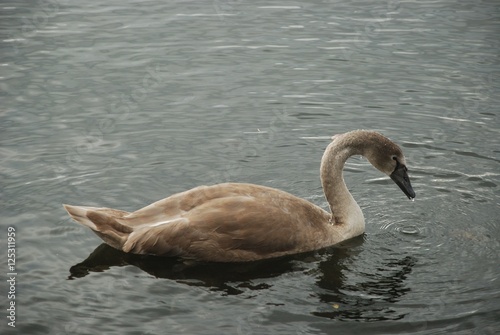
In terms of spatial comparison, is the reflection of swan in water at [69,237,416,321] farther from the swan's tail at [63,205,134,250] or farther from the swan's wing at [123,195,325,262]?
the swan's tail at [63,205,134,250]

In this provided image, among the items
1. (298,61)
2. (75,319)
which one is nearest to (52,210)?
(75,319)

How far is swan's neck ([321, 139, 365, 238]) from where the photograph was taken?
9.52 metres

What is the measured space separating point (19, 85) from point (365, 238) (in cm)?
694

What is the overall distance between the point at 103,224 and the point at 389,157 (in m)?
3.23

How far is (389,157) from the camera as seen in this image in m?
9.71

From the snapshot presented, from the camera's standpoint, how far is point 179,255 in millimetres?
8914

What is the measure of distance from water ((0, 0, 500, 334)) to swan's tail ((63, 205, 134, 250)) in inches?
9.2

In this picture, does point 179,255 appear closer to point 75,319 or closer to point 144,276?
point 144,276

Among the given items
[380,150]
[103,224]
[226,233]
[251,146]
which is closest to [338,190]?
[380,150]

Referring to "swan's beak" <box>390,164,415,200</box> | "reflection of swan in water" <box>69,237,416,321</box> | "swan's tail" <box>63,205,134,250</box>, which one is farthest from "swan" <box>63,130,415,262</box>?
"swan's beak" <box>390,164,415,200</box>

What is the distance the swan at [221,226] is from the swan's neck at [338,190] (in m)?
0.09

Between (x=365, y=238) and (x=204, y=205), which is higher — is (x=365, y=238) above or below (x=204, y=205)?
below

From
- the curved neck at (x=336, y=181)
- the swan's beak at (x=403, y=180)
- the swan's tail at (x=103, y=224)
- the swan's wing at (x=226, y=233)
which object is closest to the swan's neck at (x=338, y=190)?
the curved neck at (x=336, y=181)

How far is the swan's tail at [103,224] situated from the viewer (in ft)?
29.2
